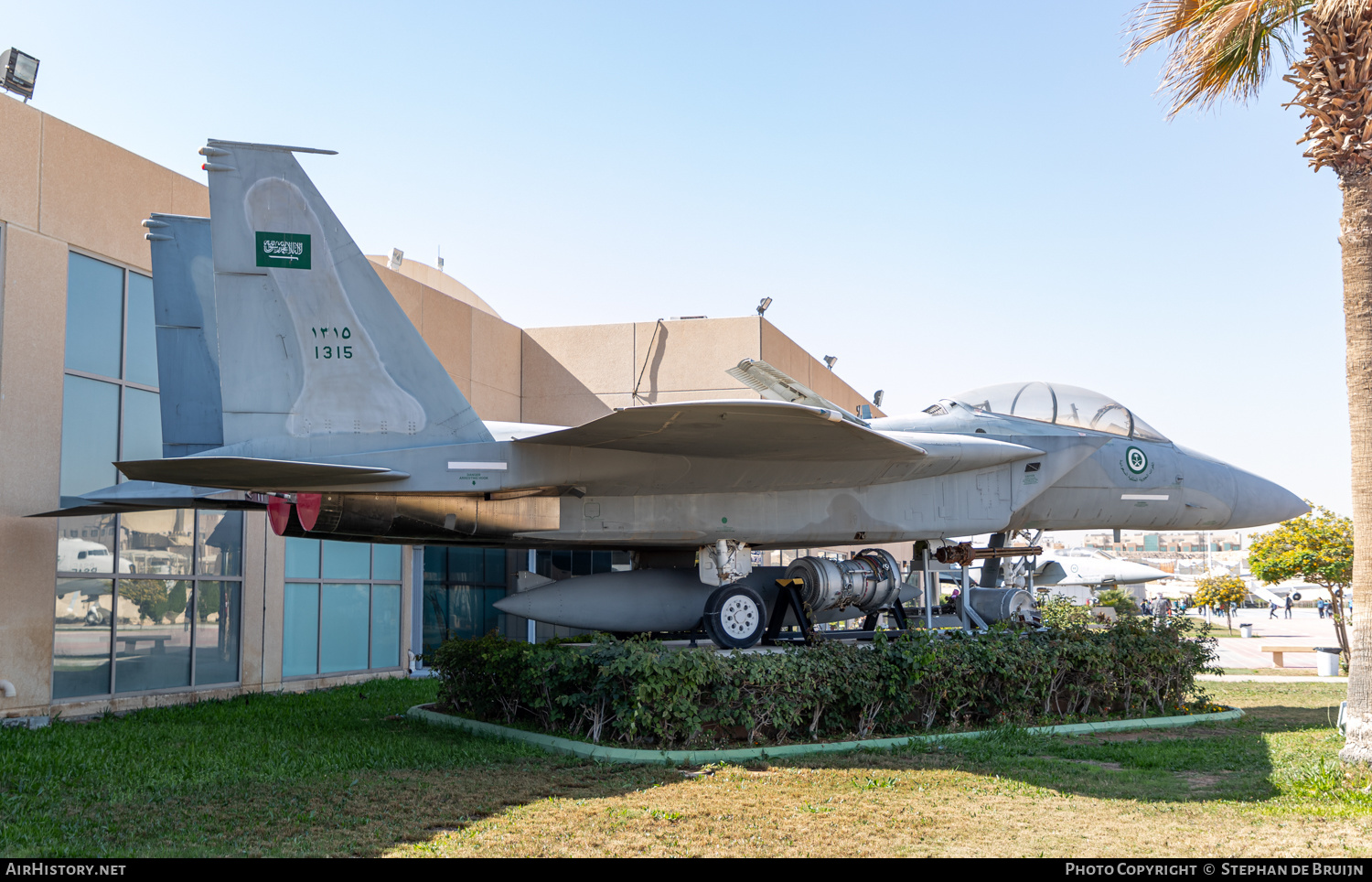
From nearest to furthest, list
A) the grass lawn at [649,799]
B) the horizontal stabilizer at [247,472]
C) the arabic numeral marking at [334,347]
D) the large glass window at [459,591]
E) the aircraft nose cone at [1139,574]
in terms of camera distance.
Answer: the grass lawn at [649,799], the horizontal stabilizer at [247,472], the arabic numeral marking at [334,347], the large glass window at [459,591], the aircraft nose cone at [1139,574]

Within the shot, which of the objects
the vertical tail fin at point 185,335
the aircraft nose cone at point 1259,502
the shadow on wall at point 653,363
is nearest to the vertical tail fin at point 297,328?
the vertical tail fin at point 185,335

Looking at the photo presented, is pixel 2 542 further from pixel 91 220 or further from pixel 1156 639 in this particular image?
pixel 1156 639

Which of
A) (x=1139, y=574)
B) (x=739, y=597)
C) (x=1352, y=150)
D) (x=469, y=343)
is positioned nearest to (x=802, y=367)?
(x=469, y=343)

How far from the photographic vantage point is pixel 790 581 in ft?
41.1

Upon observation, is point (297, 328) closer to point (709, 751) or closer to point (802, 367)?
point (709, 751)

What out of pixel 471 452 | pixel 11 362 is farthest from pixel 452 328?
pixel 471 452

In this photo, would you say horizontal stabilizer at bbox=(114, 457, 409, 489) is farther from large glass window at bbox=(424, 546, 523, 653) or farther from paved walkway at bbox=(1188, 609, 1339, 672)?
paved walkway at bbox=(1188, 609, 1339, 672)

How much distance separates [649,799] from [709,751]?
2049 millimetres

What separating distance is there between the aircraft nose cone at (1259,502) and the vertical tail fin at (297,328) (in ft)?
38.0

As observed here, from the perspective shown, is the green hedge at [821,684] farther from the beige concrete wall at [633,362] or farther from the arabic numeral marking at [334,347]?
the beige concrete wall at [633,362]

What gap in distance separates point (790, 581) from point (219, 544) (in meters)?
9.04

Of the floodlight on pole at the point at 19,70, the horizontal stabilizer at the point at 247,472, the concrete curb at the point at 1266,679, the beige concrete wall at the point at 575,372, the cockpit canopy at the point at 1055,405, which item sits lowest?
the concrete curb at the point at 1266,679

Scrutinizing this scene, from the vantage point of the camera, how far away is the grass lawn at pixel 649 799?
596 cm

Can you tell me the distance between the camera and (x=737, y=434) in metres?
9.53
